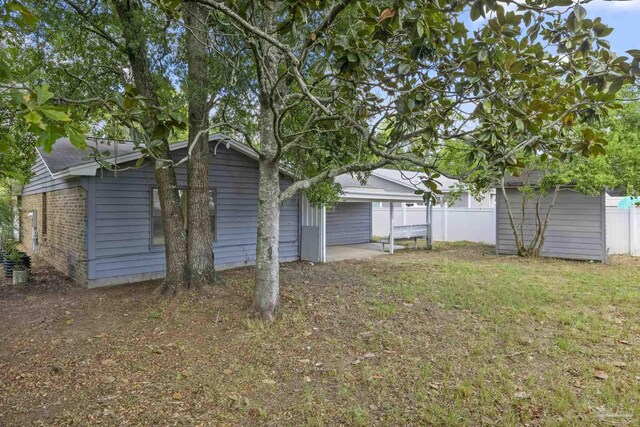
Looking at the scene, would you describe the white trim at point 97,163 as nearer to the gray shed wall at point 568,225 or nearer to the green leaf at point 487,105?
the green leaf at point 487,105

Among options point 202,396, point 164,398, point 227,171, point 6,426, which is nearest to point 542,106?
point 202,396

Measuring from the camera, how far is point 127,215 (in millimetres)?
8438

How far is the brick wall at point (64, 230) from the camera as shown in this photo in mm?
8250

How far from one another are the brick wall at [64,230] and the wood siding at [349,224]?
8999 millimetres

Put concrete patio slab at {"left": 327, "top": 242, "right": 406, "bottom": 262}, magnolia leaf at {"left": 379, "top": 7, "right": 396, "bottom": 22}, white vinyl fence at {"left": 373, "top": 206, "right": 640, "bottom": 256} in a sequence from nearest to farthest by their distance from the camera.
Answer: magnolia leaf at {"left": 379, "top": 7, "right": 396, "bottom": 22} < concrete patio slab at {"left": 327, "top": 242, "right": 406, "bottom": 262} < white vinyl fence at {"left": 373, "top": 206, "right": 640, "bottom": 256}

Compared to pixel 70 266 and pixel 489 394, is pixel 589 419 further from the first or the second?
pixel 70 266

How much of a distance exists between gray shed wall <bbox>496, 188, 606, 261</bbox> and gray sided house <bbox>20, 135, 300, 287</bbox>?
23.3 ft

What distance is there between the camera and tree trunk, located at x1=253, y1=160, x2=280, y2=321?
522cm

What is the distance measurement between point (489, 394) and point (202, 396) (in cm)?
253

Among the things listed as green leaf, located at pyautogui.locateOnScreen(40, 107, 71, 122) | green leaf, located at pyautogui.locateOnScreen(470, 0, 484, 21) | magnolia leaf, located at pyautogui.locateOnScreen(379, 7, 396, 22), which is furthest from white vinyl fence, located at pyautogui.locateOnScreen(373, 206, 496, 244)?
green leaf, located at pyautogui.locateOnScreen(40, 107, 71, 122)

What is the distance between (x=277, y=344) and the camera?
4.53m

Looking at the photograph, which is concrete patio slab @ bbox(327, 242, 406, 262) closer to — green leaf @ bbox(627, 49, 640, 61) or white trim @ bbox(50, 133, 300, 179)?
white trim @ bbox(50, 133, 300, 179)

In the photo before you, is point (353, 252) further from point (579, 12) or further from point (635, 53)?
point (579, 12)

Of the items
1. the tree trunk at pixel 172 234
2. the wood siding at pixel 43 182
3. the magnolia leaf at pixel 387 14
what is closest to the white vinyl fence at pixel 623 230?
the magnolia leaf at pixel 387 14
